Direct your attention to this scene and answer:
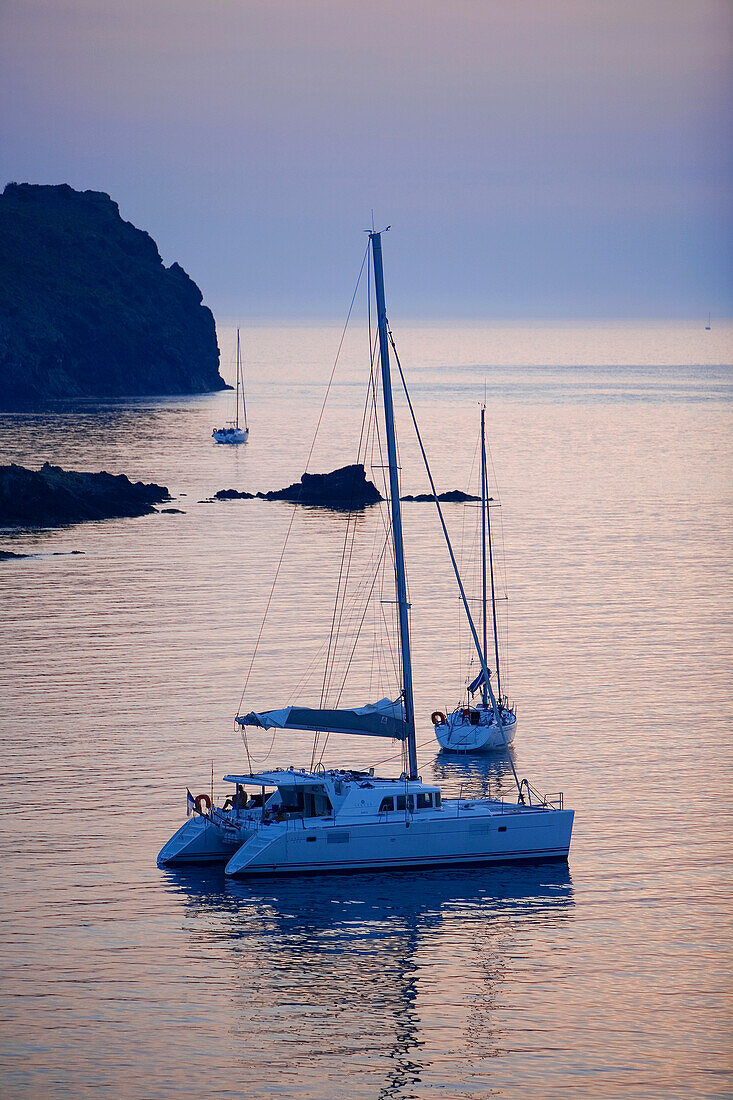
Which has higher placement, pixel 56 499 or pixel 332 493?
pixel 56 499

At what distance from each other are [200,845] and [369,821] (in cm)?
411

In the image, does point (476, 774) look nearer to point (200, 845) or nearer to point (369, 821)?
point (369, 821)

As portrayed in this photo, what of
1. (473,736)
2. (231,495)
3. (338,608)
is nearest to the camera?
(473,736)

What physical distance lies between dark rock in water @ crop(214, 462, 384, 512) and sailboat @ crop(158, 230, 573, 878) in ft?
254

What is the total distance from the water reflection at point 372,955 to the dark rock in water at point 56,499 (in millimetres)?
66094

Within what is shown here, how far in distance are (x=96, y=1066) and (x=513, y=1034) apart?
7.23 metres

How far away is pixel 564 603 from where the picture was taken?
7069 centimetres

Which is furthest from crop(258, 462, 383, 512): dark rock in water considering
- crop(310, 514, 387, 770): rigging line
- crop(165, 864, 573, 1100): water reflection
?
crop(165, 864, 573, 1100): water reflection

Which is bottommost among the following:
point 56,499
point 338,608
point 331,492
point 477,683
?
point 477,683

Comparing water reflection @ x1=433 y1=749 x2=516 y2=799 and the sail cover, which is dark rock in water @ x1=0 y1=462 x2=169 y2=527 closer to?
water reflection @ x1=433 y1=749 x2=516 y2=799

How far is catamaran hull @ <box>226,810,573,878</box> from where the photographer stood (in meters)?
33.4

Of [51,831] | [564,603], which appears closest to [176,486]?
[564,603]

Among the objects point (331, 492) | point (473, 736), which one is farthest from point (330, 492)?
point (473, 736)

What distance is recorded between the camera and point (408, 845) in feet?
111
